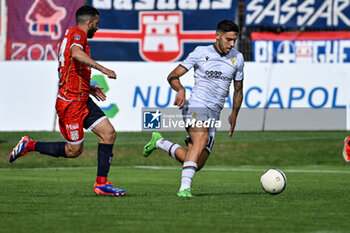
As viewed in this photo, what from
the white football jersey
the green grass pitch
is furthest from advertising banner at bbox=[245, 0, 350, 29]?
the white football jersey

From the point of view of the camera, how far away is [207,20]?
20.8m

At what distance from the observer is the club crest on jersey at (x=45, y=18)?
20391 mm

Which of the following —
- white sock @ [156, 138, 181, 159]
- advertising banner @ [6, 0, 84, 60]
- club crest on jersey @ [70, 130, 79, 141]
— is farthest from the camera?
advertising banner @ [6, 0, 84, 60]

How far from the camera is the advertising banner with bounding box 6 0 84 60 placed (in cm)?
2028

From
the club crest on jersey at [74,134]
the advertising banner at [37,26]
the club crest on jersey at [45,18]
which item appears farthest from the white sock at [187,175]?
the club crest on jersey at [45,18]

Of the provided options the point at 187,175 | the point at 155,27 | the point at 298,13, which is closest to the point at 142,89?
the point at 155,27

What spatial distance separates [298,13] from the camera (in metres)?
21.1

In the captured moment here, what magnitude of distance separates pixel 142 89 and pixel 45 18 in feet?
10.5

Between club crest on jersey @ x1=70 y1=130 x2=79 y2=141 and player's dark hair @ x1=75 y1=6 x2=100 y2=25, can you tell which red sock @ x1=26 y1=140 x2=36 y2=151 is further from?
player's dark hair @ x1=75 y1=6 x2=100 y2=25

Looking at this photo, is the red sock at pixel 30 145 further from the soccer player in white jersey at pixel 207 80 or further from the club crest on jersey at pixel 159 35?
the club crest on jersey at pixel 159 35

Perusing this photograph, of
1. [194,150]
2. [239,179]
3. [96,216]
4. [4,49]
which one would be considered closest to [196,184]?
[239,179]

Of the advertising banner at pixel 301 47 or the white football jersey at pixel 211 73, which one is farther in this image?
the advertising banner at pixel 301 47

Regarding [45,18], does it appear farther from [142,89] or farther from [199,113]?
[199,113]

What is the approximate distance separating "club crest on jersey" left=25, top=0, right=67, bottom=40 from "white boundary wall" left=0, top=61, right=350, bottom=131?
1.04 m
